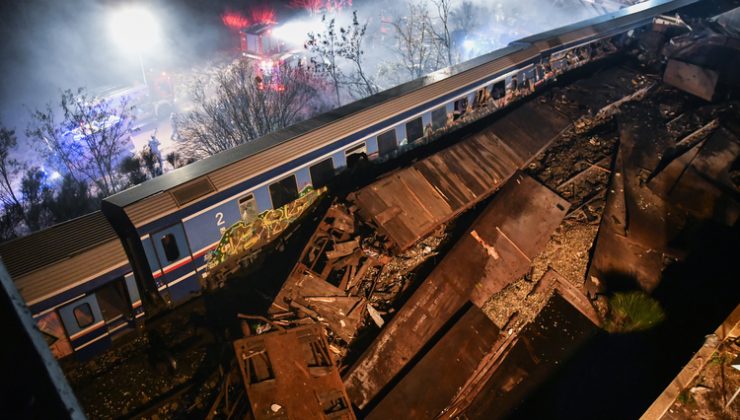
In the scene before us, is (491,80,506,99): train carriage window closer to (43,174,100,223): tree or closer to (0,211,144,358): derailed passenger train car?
(0,211,144,358): derailed passenger train car

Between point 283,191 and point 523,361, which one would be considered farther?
point 283,191

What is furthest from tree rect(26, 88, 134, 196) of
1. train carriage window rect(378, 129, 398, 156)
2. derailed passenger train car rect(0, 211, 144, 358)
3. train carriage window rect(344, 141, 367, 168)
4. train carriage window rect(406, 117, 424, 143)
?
train carriage window rect(406, 117, 424, 143)

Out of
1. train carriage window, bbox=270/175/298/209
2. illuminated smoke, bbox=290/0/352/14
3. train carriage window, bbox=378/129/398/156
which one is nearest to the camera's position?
train carriage window, bbox=270/175/298/209

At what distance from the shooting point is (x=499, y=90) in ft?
64.6

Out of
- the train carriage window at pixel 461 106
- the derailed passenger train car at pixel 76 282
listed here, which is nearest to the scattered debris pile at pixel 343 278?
the derailed passenger train car at pixel 76 282

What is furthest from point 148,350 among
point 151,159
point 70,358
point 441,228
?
point 151,159

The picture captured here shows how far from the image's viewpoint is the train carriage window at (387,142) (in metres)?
15.3

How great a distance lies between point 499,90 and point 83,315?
19.0 m

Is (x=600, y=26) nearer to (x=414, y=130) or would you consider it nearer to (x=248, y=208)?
(x=414, y=130)

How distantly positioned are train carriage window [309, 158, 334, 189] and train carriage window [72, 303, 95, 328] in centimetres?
730

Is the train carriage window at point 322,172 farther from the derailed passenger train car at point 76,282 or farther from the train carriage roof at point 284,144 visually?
the derailed passenger train car at point 76,282

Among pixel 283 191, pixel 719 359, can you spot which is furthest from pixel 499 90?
pixel 719 359

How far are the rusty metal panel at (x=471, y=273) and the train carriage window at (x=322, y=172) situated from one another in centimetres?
529

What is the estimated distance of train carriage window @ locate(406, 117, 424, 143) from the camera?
53.0 feet
